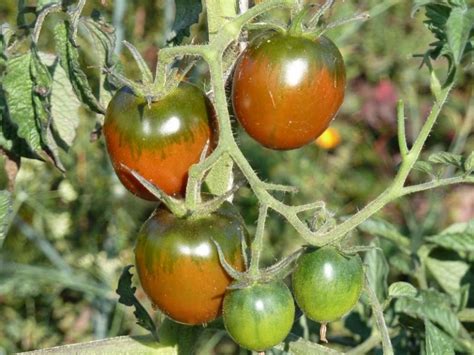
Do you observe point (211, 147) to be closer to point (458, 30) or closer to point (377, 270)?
point (458, 30)

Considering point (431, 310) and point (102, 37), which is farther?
point (431, 310)

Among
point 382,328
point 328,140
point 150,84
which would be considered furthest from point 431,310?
point 328,140

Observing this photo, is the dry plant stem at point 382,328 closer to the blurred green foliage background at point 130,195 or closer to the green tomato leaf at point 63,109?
the green tomato leaf at point 63,109

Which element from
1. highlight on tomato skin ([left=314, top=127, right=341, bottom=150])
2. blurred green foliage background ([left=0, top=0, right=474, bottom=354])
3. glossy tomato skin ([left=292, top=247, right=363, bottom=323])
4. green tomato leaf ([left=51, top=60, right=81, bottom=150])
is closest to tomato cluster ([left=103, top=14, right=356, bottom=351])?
glossy tomato skin ([left=292, top=247, right=363, bottom=323])

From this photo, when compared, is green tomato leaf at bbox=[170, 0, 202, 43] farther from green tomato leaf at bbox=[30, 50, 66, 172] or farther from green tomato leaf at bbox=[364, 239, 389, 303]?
green tomato leaf at bbox=[364, 239, 389, 303]

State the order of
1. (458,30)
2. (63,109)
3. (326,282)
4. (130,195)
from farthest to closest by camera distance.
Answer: (130,195), (63,109), (326,282), (458,30)

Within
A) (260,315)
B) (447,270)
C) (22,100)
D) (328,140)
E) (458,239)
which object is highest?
(22,100)
